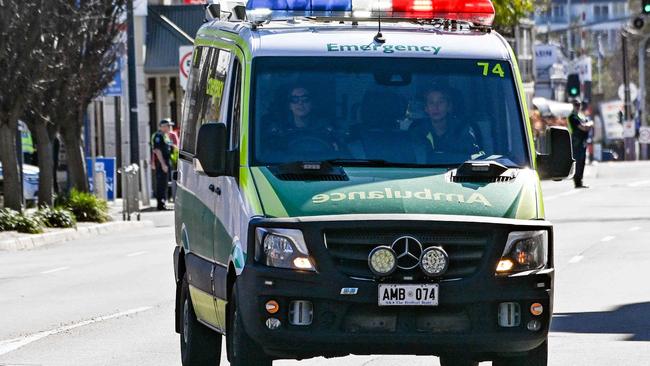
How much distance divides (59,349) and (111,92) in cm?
2858

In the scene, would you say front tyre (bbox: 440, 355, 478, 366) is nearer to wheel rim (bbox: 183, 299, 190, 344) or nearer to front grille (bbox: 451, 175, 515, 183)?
wheel rim (bbox: 183, 299, 190, 344)

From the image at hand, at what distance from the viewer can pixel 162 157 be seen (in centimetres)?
3984

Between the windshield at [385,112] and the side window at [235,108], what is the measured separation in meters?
0.15

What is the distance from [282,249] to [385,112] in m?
1.32

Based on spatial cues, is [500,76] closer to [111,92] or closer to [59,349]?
[59,349]

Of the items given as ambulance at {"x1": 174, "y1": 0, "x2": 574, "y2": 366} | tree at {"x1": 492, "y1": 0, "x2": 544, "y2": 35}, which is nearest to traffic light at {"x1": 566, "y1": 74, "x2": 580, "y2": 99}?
tree at {"x1": 492, "y1": 0, "x2": 544, "y2": 35}

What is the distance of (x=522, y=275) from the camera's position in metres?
9.62

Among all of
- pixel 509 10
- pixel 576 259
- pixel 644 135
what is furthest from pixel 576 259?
pixel 644 135

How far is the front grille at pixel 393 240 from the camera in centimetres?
952

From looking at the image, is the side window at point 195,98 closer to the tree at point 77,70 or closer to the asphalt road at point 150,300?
the asphalt road at point 150,300

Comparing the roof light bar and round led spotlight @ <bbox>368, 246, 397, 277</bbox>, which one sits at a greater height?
the roof light bar

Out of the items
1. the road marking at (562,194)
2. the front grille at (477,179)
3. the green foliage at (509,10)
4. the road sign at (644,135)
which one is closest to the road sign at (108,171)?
the green foliage at (509,10)

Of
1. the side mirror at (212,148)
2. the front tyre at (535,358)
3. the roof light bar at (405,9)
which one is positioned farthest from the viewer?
the roof light bar at (405,9)

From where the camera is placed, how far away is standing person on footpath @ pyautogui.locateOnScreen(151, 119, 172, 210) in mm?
39656
